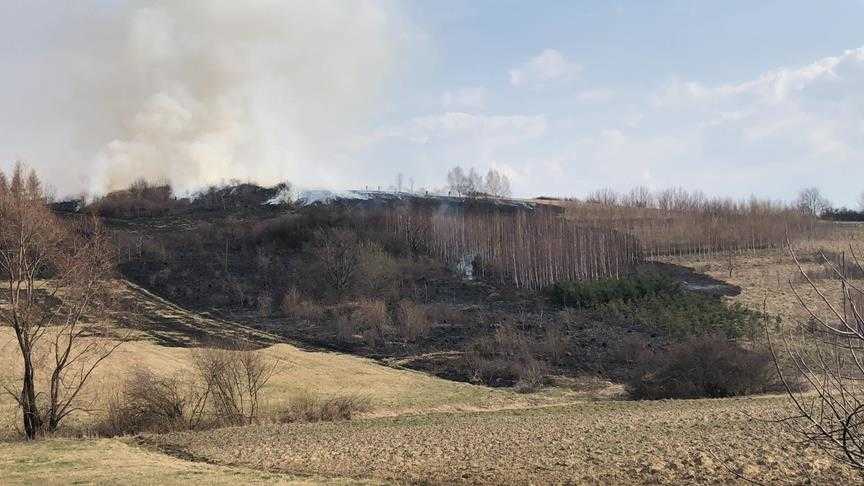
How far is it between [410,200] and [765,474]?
118287mm

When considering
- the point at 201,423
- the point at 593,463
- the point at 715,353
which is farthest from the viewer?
the point at 715,353

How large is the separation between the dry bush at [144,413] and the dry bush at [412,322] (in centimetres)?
3276

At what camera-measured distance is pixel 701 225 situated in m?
114

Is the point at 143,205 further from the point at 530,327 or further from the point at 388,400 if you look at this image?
the point at 388,400

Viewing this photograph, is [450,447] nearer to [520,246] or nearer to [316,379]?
[316,379]

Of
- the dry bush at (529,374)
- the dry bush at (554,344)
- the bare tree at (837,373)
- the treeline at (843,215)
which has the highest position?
the treeline at (843,215)

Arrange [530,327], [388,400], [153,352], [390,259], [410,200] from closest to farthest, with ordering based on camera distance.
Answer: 1. [388,400]
2. [153,352]
3. [530,327]
4. [390,259]
5. [410,200]

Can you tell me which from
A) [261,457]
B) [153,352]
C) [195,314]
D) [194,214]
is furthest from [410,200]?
[261,457]

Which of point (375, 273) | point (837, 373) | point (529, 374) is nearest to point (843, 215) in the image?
point (375, 273)

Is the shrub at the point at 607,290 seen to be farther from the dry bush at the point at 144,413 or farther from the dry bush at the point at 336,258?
the dry bush at the point at 144,413

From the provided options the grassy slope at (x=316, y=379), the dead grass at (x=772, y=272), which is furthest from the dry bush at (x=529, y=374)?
the dead grass at (x=772, y=272)

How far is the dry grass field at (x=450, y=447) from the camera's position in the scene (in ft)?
59.2

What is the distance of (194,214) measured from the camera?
113938 mm

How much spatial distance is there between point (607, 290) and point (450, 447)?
5482 centimetres
